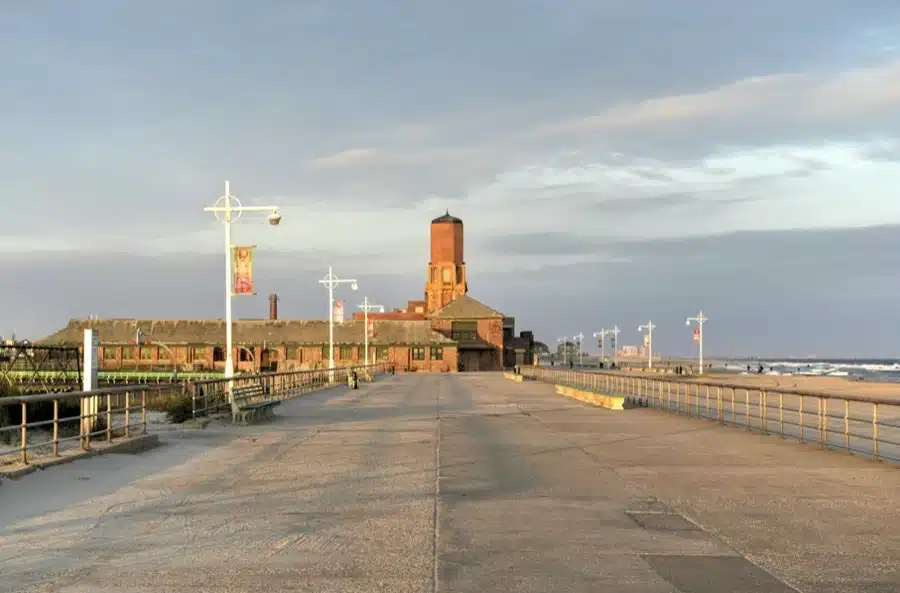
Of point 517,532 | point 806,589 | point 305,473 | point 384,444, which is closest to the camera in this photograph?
point 806,589

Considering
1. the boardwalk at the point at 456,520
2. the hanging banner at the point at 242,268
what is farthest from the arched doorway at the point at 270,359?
the boardwalk at the point at 456,520

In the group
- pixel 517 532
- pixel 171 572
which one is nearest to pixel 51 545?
pixel 171 572

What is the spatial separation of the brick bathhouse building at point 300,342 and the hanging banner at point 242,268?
234 feet

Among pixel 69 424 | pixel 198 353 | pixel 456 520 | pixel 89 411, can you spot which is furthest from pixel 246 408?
pixel 198 353

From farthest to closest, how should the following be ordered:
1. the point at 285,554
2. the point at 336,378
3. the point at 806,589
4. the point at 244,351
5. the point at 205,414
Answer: the point at 244,351 → the point at 336,378 → the point at 205,414 → the point at 285,554 → the point at 806,589

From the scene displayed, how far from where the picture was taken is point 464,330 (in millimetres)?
123812

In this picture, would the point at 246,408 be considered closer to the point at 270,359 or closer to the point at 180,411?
the point at 180,411

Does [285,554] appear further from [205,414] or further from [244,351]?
[244,351]

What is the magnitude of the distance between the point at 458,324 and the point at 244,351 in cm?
2831

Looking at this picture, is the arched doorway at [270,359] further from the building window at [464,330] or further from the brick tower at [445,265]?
the brick tower at [445,265]

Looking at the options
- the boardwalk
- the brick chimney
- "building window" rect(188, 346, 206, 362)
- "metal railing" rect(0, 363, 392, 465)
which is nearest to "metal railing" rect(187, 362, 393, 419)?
"metal railing" rect(0, 363, 392, 465)

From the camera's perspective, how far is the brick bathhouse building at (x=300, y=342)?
355ft

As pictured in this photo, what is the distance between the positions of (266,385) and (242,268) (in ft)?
18.0

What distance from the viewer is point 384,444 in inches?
776
